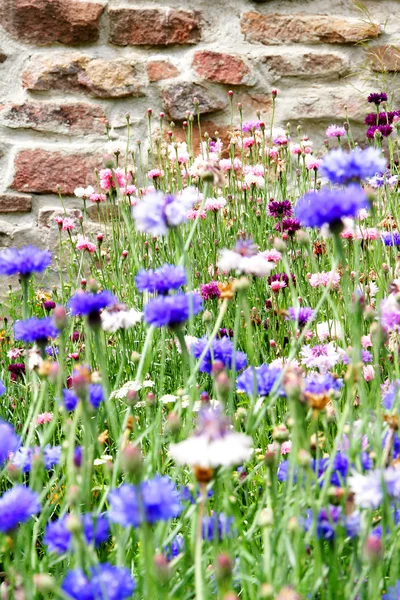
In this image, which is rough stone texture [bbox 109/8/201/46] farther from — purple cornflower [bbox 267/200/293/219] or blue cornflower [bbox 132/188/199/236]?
blue cornflower [bbox 132/188/199/236]

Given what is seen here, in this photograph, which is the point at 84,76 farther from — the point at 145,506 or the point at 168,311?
the point at 145,506

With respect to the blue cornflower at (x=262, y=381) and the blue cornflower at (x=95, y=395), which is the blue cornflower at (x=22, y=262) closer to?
the blue cornflower at (x=95, y=395)

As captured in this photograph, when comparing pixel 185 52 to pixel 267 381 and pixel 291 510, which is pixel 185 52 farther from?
pixel 291 510

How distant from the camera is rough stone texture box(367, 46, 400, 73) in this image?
3.41 meters

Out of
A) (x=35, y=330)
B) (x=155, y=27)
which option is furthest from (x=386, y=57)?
(x=35, y=330)

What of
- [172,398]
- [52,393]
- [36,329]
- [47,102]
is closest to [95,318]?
[36,329]

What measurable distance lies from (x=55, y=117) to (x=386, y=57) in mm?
1570

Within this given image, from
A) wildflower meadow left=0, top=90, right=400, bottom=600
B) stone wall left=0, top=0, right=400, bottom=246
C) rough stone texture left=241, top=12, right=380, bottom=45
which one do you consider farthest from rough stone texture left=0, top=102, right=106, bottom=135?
wildflower meadow left=0, top=90, right=400, bottom=600

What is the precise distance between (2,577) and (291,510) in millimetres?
657

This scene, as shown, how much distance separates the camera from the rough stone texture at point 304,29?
339 cm

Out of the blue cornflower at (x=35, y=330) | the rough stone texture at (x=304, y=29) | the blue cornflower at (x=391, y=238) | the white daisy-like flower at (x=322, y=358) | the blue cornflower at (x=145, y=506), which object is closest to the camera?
the blue cornflower at (x=145, y=506)

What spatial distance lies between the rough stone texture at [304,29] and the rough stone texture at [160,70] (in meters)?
0.38

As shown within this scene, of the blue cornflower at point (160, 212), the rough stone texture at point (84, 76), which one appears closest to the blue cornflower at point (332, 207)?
the blue cornflower at point (160, 212)

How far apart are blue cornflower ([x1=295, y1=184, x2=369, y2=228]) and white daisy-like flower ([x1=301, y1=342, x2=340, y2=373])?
349 mm
